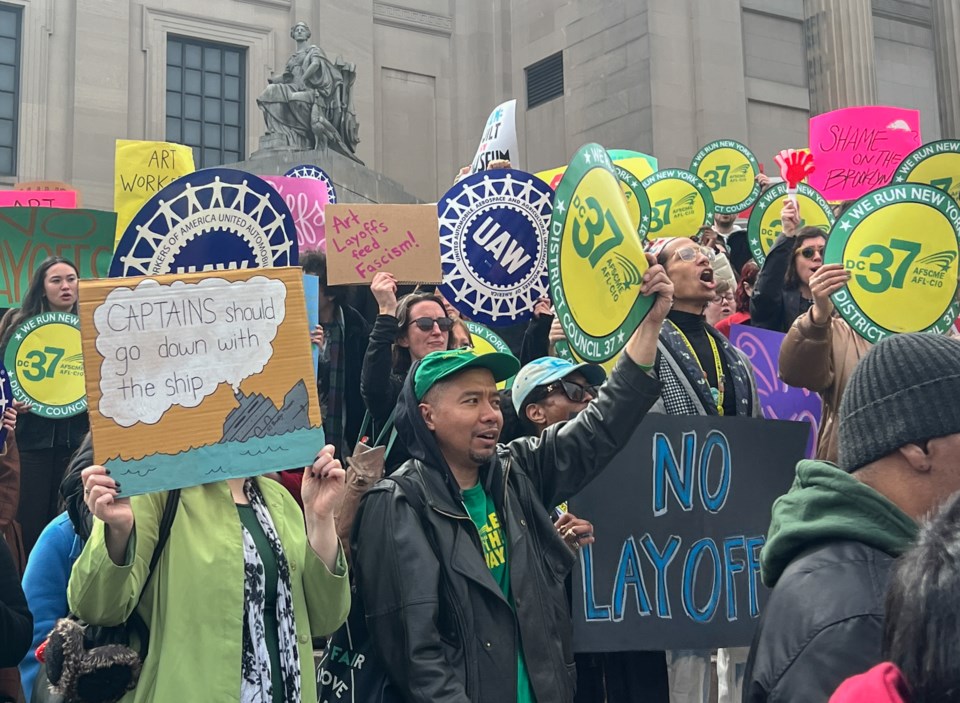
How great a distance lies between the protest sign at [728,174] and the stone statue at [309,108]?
8.05 m

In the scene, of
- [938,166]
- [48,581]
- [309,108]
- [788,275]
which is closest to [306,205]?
[788,275]

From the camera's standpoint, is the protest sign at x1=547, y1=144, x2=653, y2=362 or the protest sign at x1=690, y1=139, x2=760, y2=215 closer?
the protest sign at x1=547, y1=144, x2=653, y2=362

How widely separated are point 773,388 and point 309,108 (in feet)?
47.1

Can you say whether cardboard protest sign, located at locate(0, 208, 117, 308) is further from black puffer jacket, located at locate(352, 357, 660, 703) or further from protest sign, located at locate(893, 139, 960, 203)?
protest sign, located at locate(893, 139, 960, 203)

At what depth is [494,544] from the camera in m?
3.61

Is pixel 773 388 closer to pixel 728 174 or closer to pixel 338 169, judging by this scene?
pixel 728 174

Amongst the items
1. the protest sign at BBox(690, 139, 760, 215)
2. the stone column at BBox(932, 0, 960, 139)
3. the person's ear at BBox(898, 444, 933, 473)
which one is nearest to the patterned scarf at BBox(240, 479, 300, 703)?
the person's ear at BBox(898, 444, 933, 473)

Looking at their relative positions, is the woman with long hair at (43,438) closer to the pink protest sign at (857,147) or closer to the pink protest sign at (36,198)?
the pink protest sign at (36,198)

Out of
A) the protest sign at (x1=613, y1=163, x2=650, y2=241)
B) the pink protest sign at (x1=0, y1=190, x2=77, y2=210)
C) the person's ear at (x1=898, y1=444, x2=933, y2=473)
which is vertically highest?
the pink protest sign at (x1=0, y1=190, x2=77, y2=210)

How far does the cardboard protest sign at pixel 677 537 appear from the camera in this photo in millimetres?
4352

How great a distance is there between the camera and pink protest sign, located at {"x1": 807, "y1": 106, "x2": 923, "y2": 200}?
11.5 m

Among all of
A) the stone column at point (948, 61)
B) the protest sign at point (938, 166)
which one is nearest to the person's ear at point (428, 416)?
the protest sign at point (938, 166)

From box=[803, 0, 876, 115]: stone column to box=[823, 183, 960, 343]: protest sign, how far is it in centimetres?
1804

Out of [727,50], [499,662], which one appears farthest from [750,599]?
[727,50]
